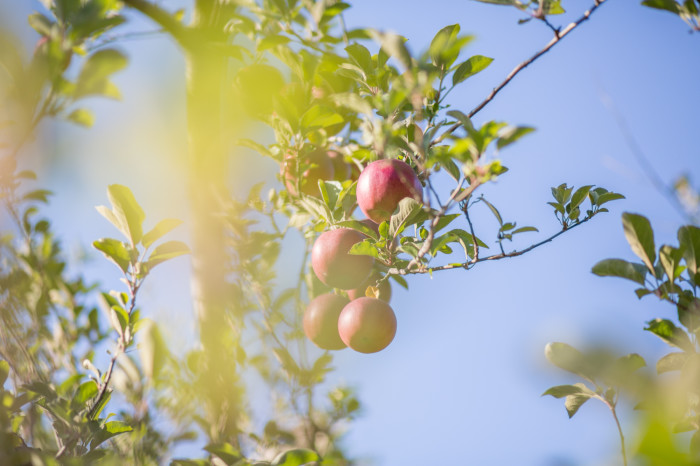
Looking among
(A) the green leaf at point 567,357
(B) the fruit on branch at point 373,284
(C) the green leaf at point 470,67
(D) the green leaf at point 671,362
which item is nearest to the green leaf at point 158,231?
(B) the fruit on branch at point 373,284

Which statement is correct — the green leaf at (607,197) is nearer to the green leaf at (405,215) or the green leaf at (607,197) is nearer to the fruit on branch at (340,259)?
the green leaf at (405,215)

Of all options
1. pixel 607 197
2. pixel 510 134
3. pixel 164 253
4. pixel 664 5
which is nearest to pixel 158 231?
pixel 164 253

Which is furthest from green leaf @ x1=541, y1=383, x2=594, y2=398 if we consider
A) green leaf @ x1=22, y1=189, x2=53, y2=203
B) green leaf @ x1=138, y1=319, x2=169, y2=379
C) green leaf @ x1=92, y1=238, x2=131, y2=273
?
green leaf @ x1=22, y1=189, x2=53, y2=203

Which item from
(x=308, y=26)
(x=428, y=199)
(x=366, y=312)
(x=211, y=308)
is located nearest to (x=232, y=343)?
(x=211, y=308)

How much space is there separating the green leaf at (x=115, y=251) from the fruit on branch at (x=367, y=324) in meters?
0.66

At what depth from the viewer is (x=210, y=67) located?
1858mm

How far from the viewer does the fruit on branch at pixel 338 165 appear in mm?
1933

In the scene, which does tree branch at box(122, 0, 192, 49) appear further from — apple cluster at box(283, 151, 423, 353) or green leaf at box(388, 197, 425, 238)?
green leaf at box(388, 197, 425, 238)

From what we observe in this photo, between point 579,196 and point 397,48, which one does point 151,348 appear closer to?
point 397,48

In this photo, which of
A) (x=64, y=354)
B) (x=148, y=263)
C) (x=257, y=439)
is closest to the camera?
(x=148, y=263)

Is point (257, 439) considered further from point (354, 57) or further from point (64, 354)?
point (354, 57)

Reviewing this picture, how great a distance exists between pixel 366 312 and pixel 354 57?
77cm

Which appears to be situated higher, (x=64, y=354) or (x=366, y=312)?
(x=366, y=312)

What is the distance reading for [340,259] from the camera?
1415mm
